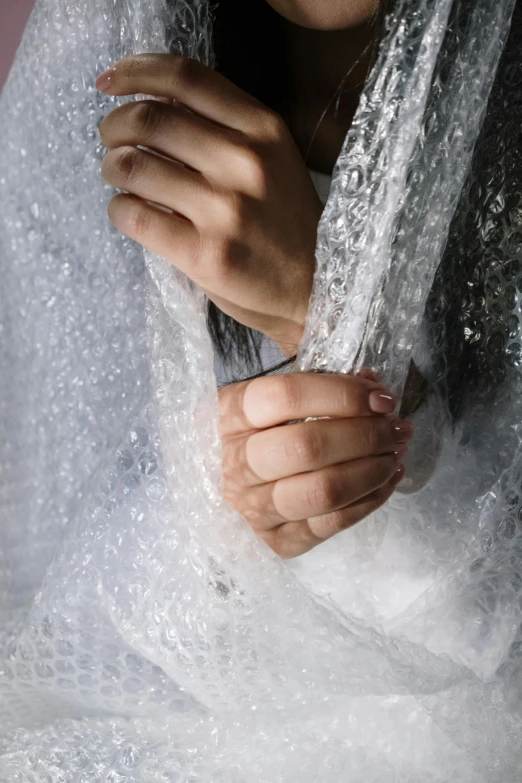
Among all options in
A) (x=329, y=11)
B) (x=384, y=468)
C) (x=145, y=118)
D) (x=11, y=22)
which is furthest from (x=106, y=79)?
(x=11, y=22)

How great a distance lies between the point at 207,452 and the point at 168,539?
78 millimetres

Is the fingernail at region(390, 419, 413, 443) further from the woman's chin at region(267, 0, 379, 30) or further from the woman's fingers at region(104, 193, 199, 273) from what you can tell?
the woman's chin at region(267, 0, 379, 30)

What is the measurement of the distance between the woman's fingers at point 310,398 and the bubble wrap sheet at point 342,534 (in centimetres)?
3

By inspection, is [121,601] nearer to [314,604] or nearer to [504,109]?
[314,604]

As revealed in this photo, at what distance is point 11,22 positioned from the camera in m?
0.92

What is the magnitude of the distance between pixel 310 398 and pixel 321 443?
3 cm

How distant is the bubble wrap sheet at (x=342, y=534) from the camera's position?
17.9 inches

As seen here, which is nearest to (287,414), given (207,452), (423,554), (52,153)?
(207,452)

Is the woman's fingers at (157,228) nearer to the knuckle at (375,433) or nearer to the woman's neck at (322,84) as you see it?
the knuckle at (375,433)

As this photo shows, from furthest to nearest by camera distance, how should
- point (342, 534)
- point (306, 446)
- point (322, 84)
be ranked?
point (322, 84)
point (342, 534)
point (306, 446)

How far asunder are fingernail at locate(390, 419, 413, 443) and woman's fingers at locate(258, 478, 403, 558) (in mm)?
24

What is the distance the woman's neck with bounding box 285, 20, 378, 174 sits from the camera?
0.63 metres

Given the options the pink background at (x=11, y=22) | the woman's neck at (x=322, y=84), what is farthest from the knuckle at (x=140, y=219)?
the pink background at (x=11, y=22)

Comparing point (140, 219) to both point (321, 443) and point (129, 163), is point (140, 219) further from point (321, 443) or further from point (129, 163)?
point (321, 443)
